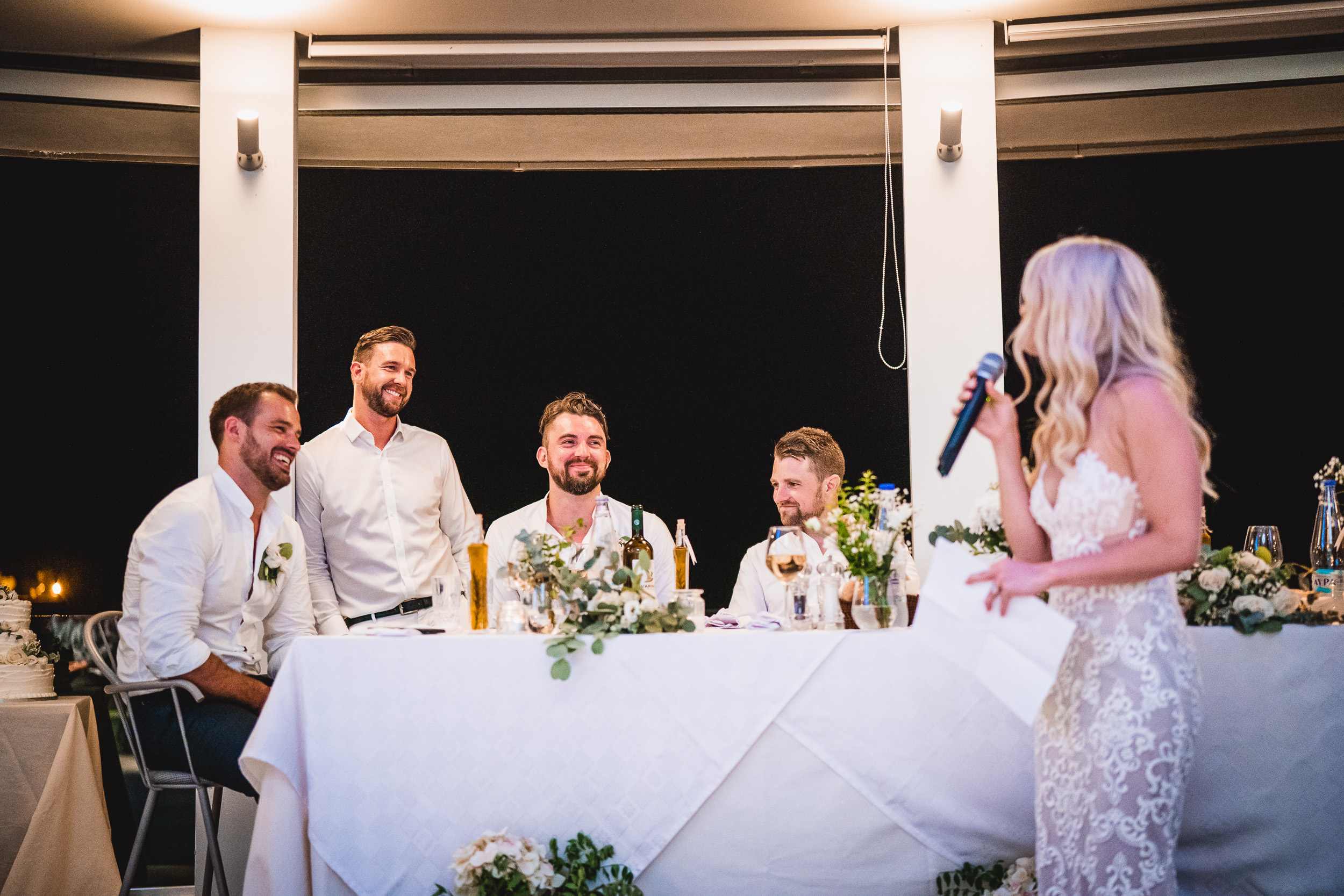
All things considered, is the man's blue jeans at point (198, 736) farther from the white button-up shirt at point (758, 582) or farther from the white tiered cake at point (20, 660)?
the white button-up shirt at point (758, 582)

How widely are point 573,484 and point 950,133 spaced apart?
192 centimetres

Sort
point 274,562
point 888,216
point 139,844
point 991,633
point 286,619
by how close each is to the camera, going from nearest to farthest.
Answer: point 991,633
point 139,844
point 274,562
point 286,619
point 888,216

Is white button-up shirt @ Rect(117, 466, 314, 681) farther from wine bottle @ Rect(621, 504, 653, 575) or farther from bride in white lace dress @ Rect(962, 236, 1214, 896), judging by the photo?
bride in white lace dress @ Rect(962, 236, 1214, 896)

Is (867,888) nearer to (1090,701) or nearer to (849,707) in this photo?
(849,707)

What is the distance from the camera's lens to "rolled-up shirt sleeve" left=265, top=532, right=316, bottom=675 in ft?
10.4

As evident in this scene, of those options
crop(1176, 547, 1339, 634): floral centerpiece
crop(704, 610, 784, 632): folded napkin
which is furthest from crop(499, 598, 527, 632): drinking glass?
crop(1176, 547, 1339, 634): floral centerpiece

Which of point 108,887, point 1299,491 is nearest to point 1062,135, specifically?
point 1299,491

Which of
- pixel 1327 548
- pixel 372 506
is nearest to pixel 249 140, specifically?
pixel 372 506

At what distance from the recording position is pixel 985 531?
253 centimetres

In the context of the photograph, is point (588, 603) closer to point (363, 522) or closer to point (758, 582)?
point (758, 582)

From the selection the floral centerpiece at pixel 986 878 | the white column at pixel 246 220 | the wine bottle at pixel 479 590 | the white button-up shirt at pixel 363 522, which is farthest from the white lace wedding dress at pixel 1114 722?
the white column at pixel 246 220

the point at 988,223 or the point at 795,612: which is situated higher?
the point at 988,223

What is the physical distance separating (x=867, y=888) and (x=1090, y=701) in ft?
2.86

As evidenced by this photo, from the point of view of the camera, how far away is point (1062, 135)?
193 inches
